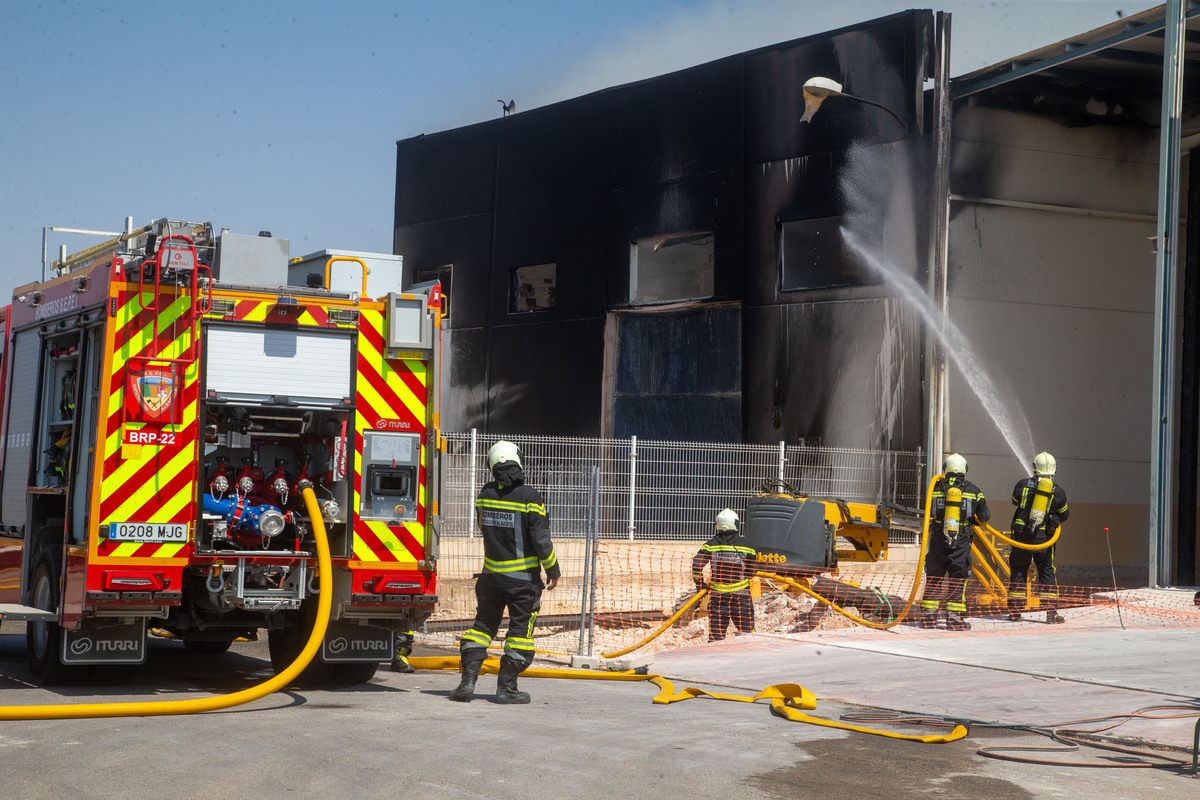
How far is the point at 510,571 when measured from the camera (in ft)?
28.4

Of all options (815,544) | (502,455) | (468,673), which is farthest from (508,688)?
(815,544)

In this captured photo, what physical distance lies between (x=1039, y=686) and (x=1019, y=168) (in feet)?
39.9

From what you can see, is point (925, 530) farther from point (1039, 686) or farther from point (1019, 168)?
point (1019, 168)

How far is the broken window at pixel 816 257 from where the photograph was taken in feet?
66.9

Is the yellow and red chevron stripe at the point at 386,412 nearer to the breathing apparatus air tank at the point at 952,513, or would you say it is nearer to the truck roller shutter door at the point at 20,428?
the truck roller shutter door at the point at 20,428

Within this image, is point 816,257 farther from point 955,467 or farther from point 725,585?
point 725,585

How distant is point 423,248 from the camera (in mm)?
28656

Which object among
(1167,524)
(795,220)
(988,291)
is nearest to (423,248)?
(795,220)

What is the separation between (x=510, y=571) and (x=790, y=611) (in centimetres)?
616

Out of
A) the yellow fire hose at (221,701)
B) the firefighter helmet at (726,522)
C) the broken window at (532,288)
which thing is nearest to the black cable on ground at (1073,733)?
the yellow fire hose at (221,701)

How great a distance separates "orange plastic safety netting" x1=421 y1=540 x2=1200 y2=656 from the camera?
1308cm

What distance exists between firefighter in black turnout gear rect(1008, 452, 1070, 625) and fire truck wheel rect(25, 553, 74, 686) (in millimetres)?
9828

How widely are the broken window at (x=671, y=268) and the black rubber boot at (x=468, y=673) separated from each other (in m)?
14.8

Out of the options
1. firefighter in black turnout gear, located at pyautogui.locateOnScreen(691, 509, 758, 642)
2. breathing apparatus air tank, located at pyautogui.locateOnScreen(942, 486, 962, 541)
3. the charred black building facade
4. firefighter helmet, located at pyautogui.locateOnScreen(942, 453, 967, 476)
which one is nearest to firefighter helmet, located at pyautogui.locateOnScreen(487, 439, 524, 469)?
firefighter in black turnout gear, located at pyautogui.locateOnScreen(691, 509, 758, 642)
